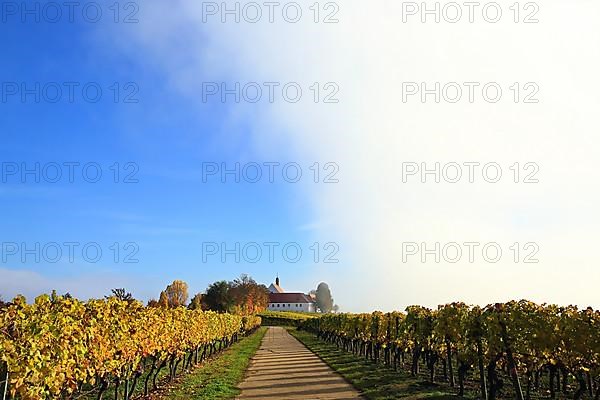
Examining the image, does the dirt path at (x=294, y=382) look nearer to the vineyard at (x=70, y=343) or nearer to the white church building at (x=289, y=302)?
the vineyard at (x=70, y=343)

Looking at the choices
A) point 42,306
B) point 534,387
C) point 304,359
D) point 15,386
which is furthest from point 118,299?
point 304,359

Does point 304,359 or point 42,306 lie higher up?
point 42,306

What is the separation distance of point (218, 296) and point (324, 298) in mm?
97737

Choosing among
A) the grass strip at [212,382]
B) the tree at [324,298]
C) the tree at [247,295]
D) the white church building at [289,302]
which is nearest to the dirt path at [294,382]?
the grass strip at [212,382]

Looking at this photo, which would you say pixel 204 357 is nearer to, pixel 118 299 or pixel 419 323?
pixel 419 323

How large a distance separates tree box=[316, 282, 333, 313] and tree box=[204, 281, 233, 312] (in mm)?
91866

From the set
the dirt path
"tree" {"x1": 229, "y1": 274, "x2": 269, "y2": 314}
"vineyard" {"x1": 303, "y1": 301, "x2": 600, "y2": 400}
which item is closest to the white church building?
"tree" {"x1": 229, "y1": 274, "x2": 269, "y2": 314}

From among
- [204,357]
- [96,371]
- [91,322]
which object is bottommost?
[204,357]

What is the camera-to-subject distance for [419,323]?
17.6 m

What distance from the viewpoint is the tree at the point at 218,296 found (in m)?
81.3

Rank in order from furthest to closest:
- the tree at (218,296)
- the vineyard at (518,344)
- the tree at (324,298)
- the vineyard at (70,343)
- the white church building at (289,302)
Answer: the tree at (324,298), the white church building at (289,302), the tree at (218,296), the vineyard at (518,344), the vineyard at (70,343)

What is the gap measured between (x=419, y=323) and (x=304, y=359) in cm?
806

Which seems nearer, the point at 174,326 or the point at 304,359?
the point at 174,326

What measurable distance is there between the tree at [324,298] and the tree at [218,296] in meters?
91.9
